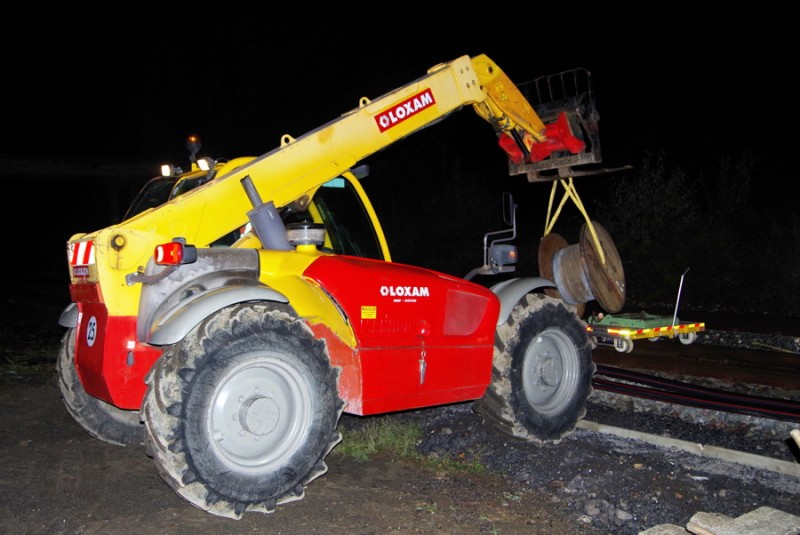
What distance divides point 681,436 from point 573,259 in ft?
6.18

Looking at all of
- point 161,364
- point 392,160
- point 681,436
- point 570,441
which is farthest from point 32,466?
point 392,160

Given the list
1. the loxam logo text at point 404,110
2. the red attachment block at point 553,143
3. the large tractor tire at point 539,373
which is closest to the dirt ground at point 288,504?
the large tractor tire at point 539,373

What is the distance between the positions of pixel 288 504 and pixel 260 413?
66 cm

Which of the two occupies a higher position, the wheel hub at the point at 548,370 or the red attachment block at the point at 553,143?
the red attachment block at the point at 553,143

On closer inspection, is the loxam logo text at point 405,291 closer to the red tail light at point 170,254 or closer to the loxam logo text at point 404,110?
the loxam logo text at point 404,110

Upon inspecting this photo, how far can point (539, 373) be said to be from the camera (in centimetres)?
627

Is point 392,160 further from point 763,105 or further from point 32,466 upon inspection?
point 32,466

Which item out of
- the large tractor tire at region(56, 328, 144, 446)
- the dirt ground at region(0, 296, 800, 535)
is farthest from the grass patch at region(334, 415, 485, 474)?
the large tractor tire at region(56, 328, 144, 446)

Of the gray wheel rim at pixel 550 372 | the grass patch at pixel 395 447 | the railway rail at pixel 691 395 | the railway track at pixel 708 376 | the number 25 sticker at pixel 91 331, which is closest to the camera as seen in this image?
the number 25 sticker at pixel 91 331

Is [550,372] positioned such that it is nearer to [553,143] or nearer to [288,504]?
[553,143]

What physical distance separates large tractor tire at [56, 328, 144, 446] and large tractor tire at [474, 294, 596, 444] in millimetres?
2941

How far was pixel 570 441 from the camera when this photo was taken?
624cm

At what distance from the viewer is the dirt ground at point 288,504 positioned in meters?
4.34

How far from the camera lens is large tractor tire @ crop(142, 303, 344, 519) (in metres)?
4.22
